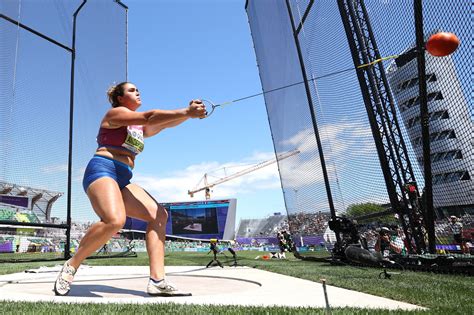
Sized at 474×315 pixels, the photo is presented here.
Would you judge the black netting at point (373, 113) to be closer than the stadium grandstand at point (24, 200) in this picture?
Yes

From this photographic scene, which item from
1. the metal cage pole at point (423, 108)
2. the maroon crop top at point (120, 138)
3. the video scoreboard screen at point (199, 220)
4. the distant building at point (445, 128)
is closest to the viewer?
the maroon crop top at point (120, 138)

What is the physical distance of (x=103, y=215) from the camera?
2621 mm

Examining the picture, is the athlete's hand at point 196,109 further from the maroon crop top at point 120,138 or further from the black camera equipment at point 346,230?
the black camera equipment at point 346,230

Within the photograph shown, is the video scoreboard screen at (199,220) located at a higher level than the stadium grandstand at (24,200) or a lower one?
higher

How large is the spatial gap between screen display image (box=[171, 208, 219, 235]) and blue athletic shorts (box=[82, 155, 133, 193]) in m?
49.7

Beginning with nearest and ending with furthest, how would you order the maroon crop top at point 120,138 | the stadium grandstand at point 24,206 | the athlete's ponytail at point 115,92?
the maroon crop top at point 120,138
the athlete's ponytail at point 115,92
the stadium grandstand at point 24,206

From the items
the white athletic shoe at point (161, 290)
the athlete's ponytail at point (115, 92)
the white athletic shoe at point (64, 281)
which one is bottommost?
the white athletic shoe at point (161, 290)

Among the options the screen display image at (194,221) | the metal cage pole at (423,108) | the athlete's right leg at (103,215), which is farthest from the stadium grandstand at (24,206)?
the screen display image at (194,221)

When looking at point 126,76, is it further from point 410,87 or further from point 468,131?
point 468,131

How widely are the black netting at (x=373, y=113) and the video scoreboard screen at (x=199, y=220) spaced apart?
43.8 meters

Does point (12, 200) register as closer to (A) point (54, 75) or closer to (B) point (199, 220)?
(A) point (54, 75)

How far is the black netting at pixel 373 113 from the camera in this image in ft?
15.0

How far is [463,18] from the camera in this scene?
393 cm

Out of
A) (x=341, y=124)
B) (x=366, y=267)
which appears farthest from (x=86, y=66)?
(x=366, y=267)
